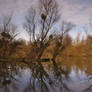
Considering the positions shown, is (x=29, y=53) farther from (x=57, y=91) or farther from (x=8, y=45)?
(x=57, y=91)

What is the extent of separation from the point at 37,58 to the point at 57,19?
793cm

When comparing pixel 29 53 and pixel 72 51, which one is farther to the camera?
pixel 72 51

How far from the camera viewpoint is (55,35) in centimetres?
2172

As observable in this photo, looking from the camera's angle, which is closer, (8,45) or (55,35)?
(55,35)

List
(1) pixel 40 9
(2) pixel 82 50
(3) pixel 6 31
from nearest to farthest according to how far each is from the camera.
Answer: (1) pixel 40 9
(3) pixel 6 31
(2) pixel 82 50

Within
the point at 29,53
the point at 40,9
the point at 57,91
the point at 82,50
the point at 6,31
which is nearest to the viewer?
the point at 57,91

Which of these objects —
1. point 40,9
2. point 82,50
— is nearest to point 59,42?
point 40,9

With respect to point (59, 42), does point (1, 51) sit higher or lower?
lower

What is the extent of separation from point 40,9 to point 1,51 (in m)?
10.7

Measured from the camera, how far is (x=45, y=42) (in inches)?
819

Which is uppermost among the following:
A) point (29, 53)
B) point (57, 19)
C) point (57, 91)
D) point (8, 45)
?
point (57, 19)

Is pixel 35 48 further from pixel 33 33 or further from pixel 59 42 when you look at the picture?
pixel 59 42

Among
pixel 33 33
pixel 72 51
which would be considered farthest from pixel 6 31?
pixel 72 51

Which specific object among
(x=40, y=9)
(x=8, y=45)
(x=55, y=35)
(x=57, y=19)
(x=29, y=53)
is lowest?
(x=29, y=53)
